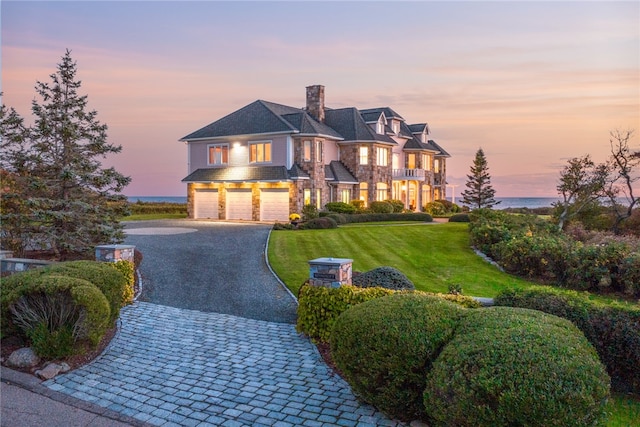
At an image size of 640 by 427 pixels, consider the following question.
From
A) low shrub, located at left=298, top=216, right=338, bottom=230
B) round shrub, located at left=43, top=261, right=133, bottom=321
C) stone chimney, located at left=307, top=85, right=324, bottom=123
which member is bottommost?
round shrub, located at left=43, top=261, right=133, bottom=321

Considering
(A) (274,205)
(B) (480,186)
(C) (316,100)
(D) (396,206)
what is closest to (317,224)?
(A) (274,205)

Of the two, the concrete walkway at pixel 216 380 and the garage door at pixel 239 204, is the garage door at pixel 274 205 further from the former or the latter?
the concrete walkway at pixel 216 380

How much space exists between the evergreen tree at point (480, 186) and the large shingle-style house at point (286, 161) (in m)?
16.5

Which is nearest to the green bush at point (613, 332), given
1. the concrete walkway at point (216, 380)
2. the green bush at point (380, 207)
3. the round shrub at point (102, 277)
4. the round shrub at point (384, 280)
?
the round shrub at point (384, 280)

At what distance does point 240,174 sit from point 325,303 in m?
23.4

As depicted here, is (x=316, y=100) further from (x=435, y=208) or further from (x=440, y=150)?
(x=440, y=150)

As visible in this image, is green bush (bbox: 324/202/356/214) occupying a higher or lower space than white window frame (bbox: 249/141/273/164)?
lower

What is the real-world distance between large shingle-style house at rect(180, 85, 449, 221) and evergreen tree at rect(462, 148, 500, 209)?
16.5 meters

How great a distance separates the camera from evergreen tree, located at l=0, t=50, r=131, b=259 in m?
13.7

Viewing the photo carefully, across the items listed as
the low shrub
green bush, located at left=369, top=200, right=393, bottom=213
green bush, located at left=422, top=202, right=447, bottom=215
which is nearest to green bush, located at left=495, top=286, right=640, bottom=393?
the low shrub

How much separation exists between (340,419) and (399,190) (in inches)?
1327

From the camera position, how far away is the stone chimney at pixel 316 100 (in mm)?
33469

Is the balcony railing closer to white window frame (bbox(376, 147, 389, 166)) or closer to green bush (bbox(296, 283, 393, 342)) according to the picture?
white window frame (bbox(376, 147, 389, 166))

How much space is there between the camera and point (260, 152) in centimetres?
3050
